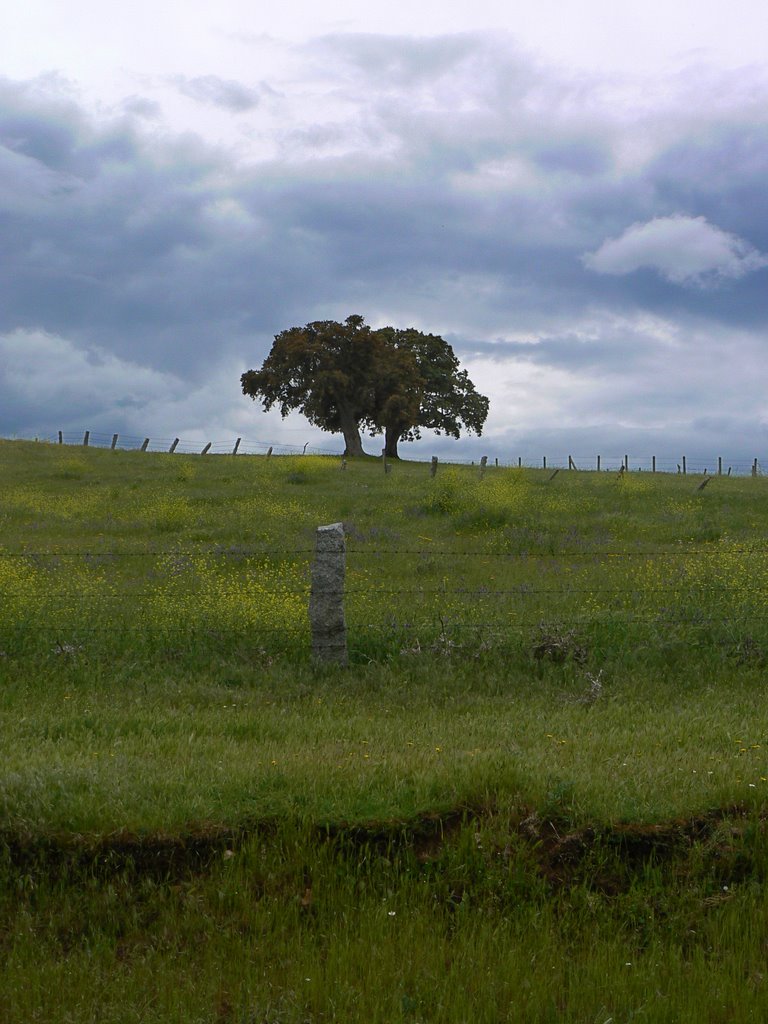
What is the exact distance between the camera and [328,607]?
10859 millimetres

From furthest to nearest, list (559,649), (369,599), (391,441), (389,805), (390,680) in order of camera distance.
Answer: (391,441)
(369,599)
(559,649)
(390,680)
(389,805)

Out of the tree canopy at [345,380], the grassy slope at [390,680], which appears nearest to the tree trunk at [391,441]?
the tree canopy at [345,380]

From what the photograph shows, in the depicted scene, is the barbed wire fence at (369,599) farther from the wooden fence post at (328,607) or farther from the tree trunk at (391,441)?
the tree trunk at (391,441)

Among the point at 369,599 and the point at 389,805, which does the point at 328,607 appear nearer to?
the point at 369,599

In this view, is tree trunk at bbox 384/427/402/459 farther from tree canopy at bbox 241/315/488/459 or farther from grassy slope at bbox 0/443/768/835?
grassy slope at bbox 0/443/768/835

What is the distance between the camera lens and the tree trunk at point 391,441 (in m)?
63.9

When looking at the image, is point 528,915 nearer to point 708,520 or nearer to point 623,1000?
point 623,1000

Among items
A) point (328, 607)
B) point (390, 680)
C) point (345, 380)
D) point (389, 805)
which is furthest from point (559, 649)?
point (345, 380)

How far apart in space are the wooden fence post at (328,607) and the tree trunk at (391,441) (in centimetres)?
5256

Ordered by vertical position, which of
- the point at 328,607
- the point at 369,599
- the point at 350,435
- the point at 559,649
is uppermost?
the point at 350,435

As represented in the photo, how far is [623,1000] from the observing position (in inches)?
197

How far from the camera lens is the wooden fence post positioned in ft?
35.6

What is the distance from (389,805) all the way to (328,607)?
15.1ft

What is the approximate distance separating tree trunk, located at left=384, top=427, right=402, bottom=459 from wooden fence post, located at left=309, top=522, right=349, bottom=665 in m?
52.6
